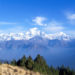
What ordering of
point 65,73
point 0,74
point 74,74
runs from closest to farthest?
point 0,74, point 74,74, point 65,73

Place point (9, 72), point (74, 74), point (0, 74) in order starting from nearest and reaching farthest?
point (0, 74) < point (9, 72) < point (74, 74)

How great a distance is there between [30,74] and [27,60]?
42.9 ft

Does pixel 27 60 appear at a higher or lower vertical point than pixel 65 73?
higher

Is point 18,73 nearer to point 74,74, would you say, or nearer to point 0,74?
point 0,74

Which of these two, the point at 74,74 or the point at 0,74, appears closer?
the point at 0,74

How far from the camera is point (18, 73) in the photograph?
17.4 m

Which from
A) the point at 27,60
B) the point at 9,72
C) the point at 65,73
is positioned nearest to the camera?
the point at 9,72

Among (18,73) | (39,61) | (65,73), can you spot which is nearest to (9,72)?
(18,73)

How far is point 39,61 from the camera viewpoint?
1517 inches

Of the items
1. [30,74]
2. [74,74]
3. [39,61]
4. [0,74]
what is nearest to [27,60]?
[39,61]

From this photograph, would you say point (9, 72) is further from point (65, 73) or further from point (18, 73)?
point (65, 73)

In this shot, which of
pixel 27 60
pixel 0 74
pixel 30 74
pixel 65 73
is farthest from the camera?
pixel 65 73

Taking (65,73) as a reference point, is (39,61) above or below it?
above

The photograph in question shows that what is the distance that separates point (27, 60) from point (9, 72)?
1430cm
